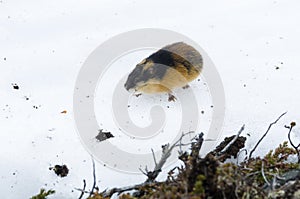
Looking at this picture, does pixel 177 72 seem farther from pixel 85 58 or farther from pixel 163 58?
pixel 85 58

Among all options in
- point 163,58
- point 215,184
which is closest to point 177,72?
point 163,58

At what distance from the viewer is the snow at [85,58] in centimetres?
217

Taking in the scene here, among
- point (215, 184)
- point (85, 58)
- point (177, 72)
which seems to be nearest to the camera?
point (215, 184)

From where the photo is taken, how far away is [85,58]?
2.69 metres

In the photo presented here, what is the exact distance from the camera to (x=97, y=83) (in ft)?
8.29

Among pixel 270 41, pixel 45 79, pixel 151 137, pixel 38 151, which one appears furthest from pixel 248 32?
pixel 38 151

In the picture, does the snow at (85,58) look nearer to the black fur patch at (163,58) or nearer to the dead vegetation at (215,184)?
the black fur patch at (163,58)

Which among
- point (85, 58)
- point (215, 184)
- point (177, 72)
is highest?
point (85, 58)

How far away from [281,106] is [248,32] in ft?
2.01

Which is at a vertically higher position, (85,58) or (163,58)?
(85,58)

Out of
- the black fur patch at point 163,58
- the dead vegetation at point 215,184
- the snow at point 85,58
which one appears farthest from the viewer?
the black fur patch at point 163,58

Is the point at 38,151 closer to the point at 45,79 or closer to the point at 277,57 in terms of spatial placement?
the point at 45,79

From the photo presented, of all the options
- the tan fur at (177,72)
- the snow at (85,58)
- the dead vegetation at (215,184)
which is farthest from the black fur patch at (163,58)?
A: the dead vegetation at (215,184)

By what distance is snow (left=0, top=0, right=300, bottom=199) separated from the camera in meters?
2.17
